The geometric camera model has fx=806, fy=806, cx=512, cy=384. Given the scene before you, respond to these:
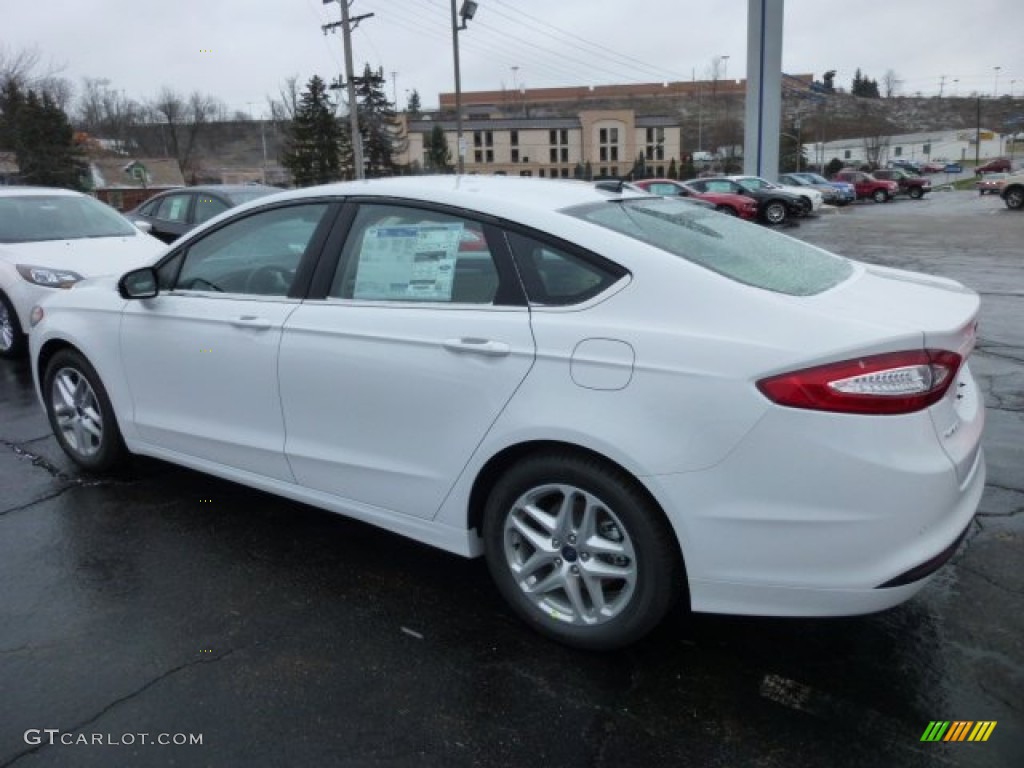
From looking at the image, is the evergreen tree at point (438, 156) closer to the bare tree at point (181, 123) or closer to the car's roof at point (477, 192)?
the bare tree at point (181, 123)

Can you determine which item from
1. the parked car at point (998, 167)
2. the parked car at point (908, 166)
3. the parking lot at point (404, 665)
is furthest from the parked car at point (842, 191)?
the parked car at point (998, 167)

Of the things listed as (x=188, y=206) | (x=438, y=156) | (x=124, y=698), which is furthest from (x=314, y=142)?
(x=124, y=698)

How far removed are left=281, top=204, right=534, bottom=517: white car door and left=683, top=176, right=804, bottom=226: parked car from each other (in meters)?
25.4

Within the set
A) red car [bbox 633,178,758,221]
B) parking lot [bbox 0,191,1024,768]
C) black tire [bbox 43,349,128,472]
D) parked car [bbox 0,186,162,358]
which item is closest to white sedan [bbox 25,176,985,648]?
parking lot [bbox 0,191,1024,768]

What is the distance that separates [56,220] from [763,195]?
77.8 ft

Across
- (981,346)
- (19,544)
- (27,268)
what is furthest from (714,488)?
(27,268)

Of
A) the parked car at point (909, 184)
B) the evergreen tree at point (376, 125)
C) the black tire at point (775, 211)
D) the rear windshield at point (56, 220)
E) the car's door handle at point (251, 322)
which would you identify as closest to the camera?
the car's door handle at point (251, 322)

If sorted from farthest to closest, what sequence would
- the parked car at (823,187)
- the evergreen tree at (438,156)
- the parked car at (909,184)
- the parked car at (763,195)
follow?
the evergreen tree at (438,156) → the parked car at (909,184) → the parked car at (823,187) → the parked car at (763,195)

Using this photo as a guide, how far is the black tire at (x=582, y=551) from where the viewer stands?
2482 mm

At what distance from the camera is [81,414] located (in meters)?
4.38

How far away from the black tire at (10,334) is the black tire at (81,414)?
3.36m

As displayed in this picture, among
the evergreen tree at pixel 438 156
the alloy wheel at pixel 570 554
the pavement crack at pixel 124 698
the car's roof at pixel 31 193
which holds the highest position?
the evergreen tree at pixel 438 156

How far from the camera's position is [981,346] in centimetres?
720

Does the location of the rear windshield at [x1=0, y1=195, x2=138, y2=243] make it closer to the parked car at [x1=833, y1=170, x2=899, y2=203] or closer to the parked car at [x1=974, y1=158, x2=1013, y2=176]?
the parked car at [x1=833, y1=170, x2=899, y2=203]
